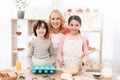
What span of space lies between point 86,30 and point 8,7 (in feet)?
4.83

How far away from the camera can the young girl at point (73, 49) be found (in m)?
1.82

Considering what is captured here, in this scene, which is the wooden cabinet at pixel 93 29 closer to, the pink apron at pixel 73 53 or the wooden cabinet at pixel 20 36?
the wooden cabinet at pixel 20 36

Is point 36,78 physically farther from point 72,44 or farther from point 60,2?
point 60,2

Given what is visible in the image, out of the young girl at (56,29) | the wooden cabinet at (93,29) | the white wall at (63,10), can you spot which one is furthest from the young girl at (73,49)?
the white wall at (63,10)

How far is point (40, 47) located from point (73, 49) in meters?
0.28

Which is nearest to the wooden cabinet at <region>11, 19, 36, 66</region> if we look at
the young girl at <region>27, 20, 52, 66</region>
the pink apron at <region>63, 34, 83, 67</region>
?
the young girl at <region>27, 20, 52, 66</region>

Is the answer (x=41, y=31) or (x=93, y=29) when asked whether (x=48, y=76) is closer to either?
(x=41, y=31)

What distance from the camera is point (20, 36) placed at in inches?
154

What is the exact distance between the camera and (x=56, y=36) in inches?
79.2

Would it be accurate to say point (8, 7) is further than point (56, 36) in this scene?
Yes

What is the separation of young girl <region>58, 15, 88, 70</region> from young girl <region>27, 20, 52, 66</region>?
4.8 inches

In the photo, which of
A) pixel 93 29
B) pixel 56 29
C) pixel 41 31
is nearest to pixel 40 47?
pixel 41 31

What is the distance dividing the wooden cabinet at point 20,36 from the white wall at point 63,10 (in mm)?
172

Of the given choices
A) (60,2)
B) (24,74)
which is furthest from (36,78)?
(60,2)
